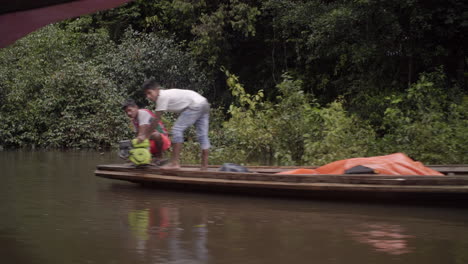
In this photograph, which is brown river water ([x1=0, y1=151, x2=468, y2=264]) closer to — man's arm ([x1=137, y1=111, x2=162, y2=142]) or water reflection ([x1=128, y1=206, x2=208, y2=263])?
water reflection ([x1=128, y1=206, x2=208, y2=263])

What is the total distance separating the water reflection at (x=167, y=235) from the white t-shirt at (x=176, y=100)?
1.91 metres

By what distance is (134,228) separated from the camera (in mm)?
5117

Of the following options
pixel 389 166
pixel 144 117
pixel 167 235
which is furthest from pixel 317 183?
pixel 144 117

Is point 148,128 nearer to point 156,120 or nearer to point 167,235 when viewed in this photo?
point 156,120

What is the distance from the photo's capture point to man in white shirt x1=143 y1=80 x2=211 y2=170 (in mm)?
7750

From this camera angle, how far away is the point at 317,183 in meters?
6.52

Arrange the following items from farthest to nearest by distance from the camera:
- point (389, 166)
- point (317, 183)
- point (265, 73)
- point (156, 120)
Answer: point (265, 73) → point (156, 120) → point (389, 166) → point (317, 183)

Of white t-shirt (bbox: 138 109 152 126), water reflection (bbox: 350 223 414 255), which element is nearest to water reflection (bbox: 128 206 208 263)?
water reflection (bbox: 350 223 414 255)

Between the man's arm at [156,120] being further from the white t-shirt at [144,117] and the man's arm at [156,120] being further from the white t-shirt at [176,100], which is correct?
the white t-shirt at [144,117]

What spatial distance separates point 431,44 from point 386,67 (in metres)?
1.67

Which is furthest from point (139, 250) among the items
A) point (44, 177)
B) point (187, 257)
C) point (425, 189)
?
point (44, 177)

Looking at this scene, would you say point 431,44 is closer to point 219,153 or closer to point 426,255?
point 219,153

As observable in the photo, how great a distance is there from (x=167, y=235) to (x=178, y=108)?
3.28 meters

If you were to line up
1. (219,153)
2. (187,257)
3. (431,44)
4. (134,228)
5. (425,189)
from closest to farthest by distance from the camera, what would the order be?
(187,257)
(134,228)
(425,189)
(219,153)
(431,44)
